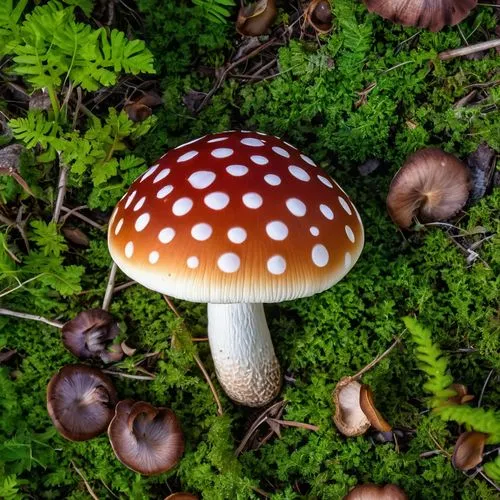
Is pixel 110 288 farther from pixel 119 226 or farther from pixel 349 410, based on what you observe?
pixel 349 410

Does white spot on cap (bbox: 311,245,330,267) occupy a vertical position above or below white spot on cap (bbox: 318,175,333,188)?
below

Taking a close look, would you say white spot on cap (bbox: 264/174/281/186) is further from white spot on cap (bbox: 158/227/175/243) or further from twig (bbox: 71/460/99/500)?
twig (bbox: 71/460/99/500)

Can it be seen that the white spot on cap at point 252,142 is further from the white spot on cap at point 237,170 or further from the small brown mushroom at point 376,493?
the small brown mushroom at point 376,493

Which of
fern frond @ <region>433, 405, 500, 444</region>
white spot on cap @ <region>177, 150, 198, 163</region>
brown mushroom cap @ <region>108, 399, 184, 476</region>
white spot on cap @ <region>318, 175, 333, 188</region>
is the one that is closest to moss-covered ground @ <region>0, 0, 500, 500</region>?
brown mushroom cap @ <region>108, 399, 184, 476</region>

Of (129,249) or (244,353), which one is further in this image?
(244,353)

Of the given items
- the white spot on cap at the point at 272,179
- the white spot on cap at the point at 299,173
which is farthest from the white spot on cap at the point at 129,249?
the white spot on cap at the point at 299,173

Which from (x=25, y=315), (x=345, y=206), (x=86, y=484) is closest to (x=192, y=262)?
(x=345, y=206)

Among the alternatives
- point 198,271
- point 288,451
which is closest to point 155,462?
point 288,451
